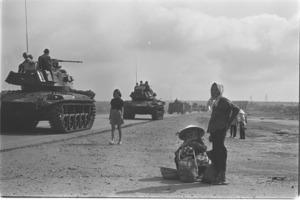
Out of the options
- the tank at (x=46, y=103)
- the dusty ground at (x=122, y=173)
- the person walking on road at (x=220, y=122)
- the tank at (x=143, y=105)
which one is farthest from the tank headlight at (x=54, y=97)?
the tank at (x=143, y=105)

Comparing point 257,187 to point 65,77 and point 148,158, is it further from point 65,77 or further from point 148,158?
point 65,77

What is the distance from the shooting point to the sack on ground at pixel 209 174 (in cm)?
721

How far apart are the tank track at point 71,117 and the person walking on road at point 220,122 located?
10.5 metres

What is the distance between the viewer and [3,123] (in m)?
17.8

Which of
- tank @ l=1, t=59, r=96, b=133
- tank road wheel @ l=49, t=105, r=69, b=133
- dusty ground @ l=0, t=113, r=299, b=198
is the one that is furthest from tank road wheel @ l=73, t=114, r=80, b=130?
dusty ground @ l=0, t=113, r=299, b=198

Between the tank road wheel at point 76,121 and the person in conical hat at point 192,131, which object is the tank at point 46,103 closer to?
the tank road wheel at point 76,121

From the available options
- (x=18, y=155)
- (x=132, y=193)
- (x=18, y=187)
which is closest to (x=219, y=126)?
(x=132, y=193)

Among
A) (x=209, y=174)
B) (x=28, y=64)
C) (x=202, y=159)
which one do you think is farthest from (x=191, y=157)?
(x=28, y=64)

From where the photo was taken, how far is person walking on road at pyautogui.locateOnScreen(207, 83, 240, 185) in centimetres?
724

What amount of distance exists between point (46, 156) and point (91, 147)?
2121 millimetres

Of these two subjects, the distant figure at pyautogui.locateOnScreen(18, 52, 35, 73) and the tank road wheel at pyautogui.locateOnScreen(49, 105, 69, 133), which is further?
the distant figure at pyautogui.locateOnScreen(18, 52, 35, 73)

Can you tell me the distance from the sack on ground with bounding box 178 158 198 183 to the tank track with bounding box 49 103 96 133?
1026 cm

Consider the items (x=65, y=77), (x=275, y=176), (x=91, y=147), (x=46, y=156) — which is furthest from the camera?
(x=65, y=77)

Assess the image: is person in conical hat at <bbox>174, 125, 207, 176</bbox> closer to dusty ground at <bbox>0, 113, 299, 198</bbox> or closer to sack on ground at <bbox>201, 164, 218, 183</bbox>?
sack on ground at <bbox>201, 164, 218, 183</bbox>
